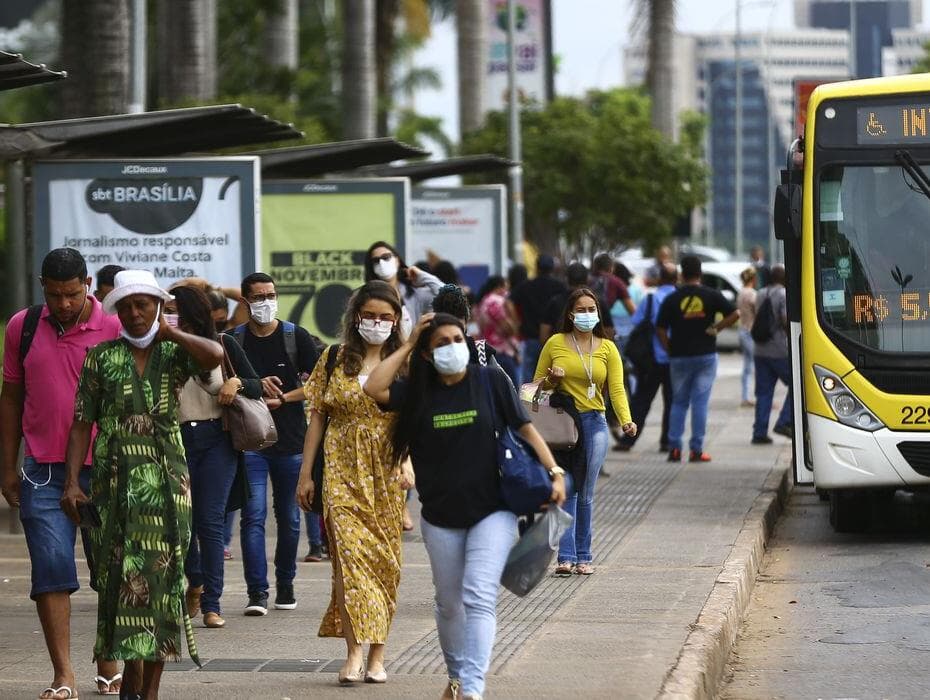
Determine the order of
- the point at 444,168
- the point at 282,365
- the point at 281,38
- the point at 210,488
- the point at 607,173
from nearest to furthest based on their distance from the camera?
1. the point at 210,488
2. the point at 282,365
3. the point at 444,168
4. the point at 281,38
5. the point at 607,173

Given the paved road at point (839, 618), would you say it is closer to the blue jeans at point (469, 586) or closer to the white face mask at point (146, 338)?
the blue jeans at point (469, 586)

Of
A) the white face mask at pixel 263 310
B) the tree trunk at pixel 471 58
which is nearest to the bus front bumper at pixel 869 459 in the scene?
the white face mask at pixel 263 310

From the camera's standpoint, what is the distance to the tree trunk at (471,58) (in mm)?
35781

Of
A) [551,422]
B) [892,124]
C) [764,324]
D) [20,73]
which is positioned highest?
[20,73]

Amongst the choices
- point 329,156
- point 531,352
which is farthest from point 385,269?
point 531,352

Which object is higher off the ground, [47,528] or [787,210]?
[787,210]

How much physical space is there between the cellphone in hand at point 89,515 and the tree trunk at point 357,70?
2194 cm

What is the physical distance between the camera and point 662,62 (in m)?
38.6

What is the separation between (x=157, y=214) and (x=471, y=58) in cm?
2327

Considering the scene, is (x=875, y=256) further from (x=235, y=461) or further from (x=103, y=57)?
(x=103, y=57)

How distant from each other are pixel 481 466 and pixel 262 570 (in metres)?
3.02

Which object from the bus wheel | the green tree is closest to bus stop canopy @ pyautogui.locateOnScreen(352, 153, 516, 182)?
the bus wheel

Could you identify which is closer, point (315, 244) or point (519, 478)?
point (519, 478)

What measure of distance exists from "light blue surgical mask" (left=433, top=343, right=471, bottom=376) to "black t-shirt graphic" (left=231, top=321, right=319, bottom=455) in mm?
→ 3012
